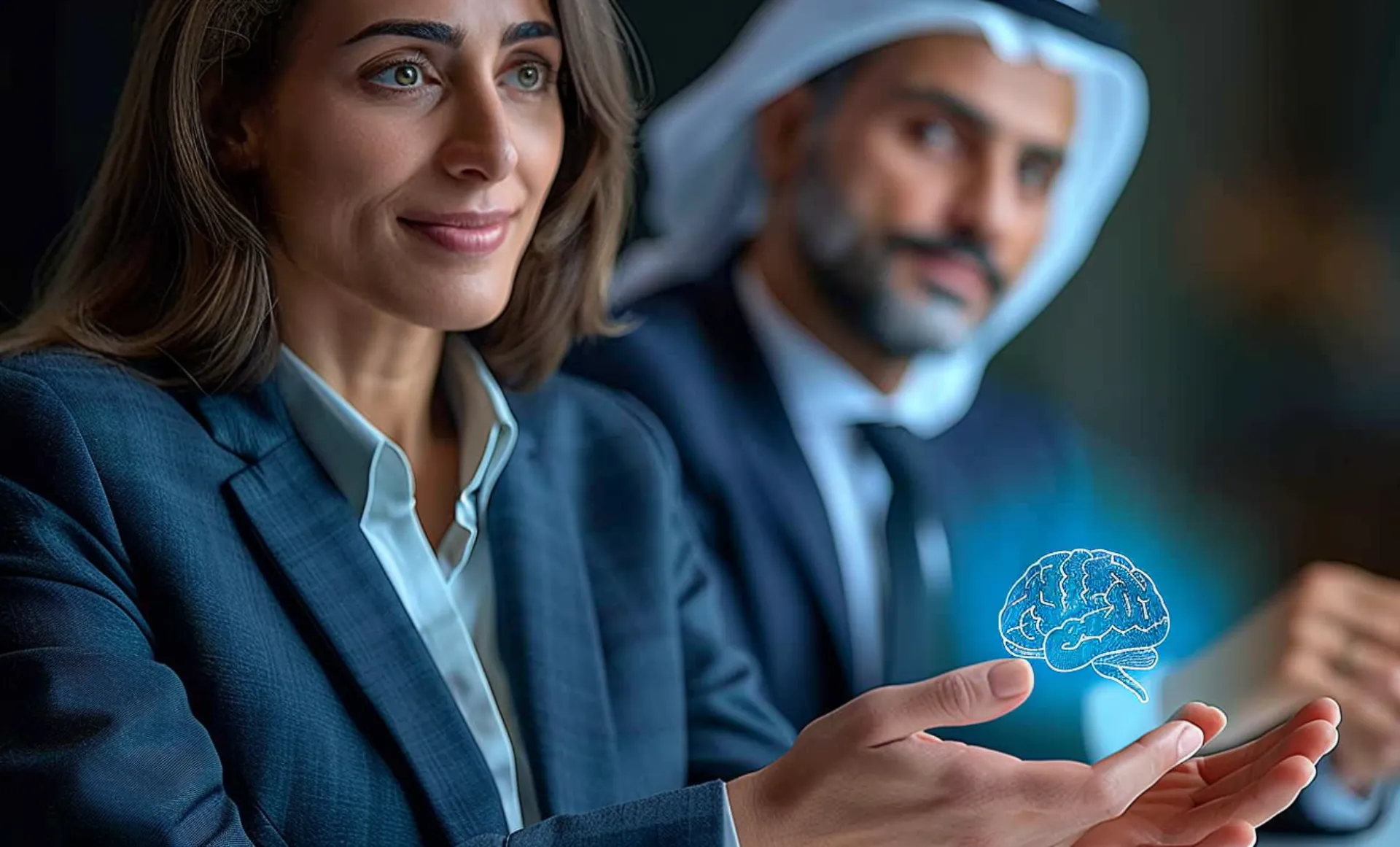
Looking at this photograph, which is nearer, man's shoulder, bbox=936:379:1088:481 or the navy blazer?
the navy blazer

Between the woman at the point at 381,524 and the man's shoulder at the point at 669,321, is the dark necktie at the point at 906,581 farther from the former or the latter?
the woman at the point at 381,524

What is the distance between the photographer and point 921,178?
4.77ft

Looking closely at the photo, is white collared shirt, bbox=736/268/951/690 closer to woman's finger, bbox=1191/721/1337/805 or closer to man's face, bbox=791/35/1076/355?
man's face, bbox=791/35/1076/355

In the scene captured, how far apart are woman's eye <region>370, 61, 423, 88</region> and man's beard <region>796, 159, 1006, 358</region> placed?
2.07 ft

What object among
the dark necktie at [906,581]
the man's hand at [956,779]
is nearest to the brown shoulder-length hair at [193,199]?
the man's hand at [956,779]

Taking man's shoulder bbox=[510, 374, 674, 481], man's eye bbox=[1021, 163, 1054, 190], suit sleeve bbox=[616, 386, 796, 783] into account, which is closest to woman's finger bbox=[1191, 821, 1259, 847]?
suit sleeve bbox=[616, 386, 796, 783]

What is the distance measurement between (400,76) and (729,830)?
53 cm

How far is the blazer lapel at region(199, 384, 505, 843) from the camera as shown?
0.89 meters

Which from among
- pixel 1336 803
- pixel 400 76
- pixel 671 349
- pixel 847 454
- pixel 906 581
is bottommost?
pixel 1336 803

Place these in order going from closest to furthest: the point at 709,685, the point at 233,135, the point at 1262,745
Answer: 1. the point at 1262,745
2. the point at 233,135
3. the point at 709,685

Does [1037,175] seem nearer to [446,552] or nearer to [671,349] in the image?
[671,349]

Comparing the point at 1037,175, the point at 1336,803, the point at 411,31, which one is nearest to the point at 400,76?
the point at 411,31

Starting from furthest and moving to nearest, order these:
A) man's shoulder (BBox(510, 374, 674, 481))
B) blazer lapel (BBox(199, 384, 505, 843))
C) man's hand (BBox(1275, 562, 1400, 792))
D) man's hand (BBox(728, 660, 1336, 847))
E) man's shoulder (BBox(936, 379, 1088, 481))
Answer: man's shoulder (BBox(936, 379, 1088, 481)) < man's hand (BBox(1275, 562, 1400, 792)) < man's shoulder (BBox(510, 374, 674, 481)) < blazer lapel (BBox(199, 384, 505, 843)) < man's hand (BBox(728, 660, 1336, 847))

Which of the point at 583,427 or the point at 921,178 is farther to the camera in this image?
the point at 921,178
